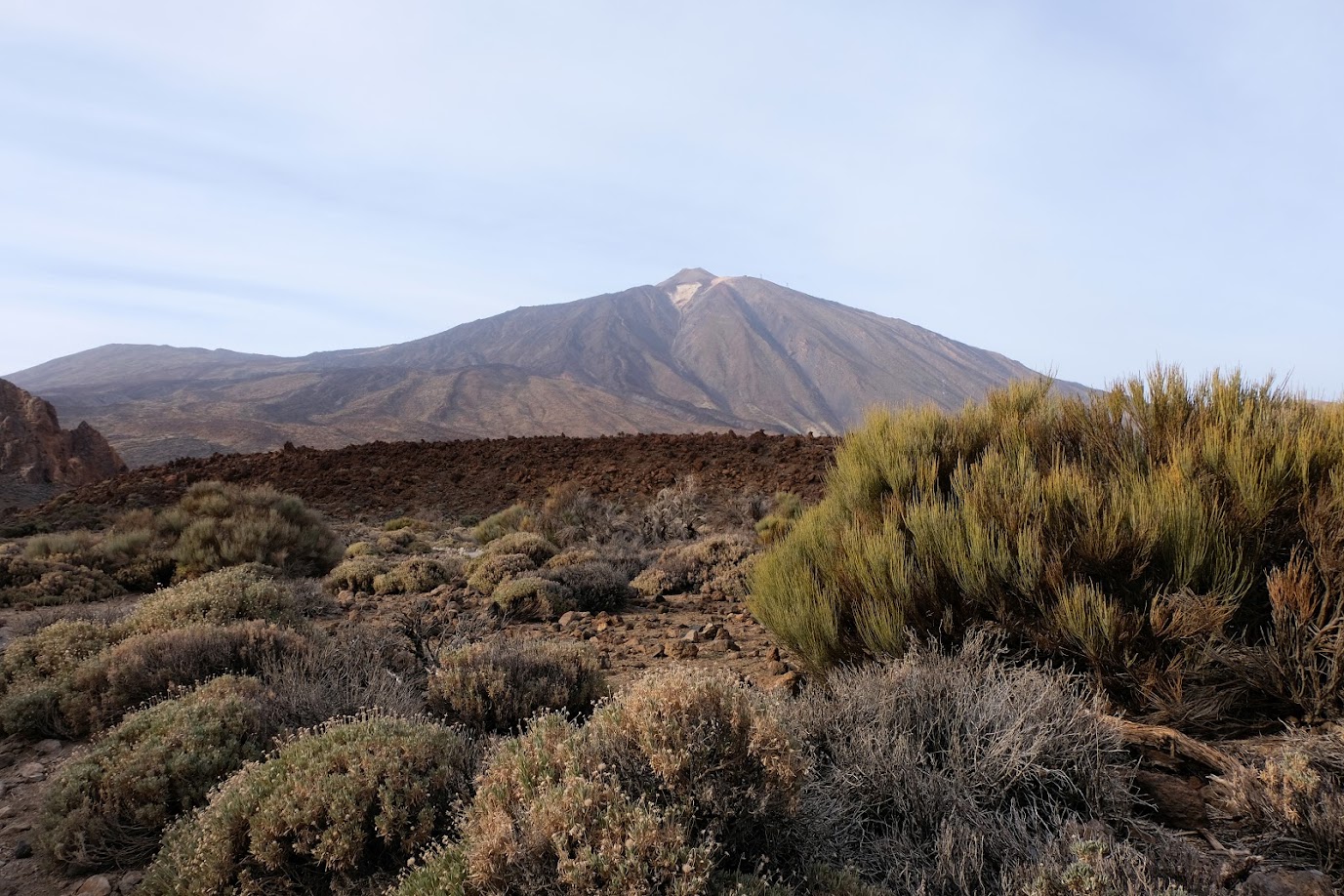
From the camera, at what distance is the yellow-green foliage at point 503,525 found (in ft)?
44.8

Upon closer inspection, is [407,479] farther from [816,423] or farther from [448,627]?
[816,423]

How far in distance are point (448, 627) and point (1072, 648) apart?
180 inches

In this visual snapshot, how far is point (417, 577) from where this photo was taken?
28.3ft

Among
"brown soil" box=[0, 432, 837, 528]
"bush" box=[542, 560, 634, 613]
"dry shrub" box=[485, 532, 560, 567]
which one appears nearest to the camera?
"bush" box=[542, 560, 634, 613]

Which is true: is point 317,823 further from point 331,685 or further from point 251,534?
point 251,534

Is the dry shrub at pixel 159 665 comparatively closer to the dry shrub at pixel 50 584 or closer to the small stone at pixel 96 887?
the small stone at pixel 96 887

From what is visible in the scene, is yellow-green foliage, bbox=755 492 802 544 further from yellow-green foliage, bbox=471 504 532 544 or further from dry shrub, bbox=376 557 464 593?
yellow-green foliage, bbox=471 504 532 544

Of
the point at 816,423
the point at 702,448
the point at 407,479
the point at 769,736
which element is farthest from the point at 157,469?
the point at 816,423

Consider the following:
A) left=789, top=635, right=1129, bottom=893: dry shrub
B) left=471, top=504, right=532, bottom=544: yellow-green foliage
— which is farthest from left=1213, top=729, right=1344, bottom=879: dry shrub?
left=471, top=504, right=532, bottom=544: yellow-green foliage

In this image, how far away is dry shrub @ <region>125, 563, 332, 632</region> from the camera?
549cm

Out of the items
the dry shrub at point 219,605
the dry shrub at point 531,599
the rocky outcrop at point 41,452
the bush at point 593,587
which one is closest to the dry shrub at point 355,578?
the dry shrub at point 219,605

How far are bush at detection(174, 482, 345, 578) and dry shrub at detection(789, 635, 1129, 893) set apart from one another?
8943 millimetres

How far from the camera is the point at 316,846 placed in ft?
8.32

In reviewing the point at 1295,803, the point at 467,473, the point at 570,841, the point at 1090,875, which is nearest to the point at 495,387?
the point at 467,473
